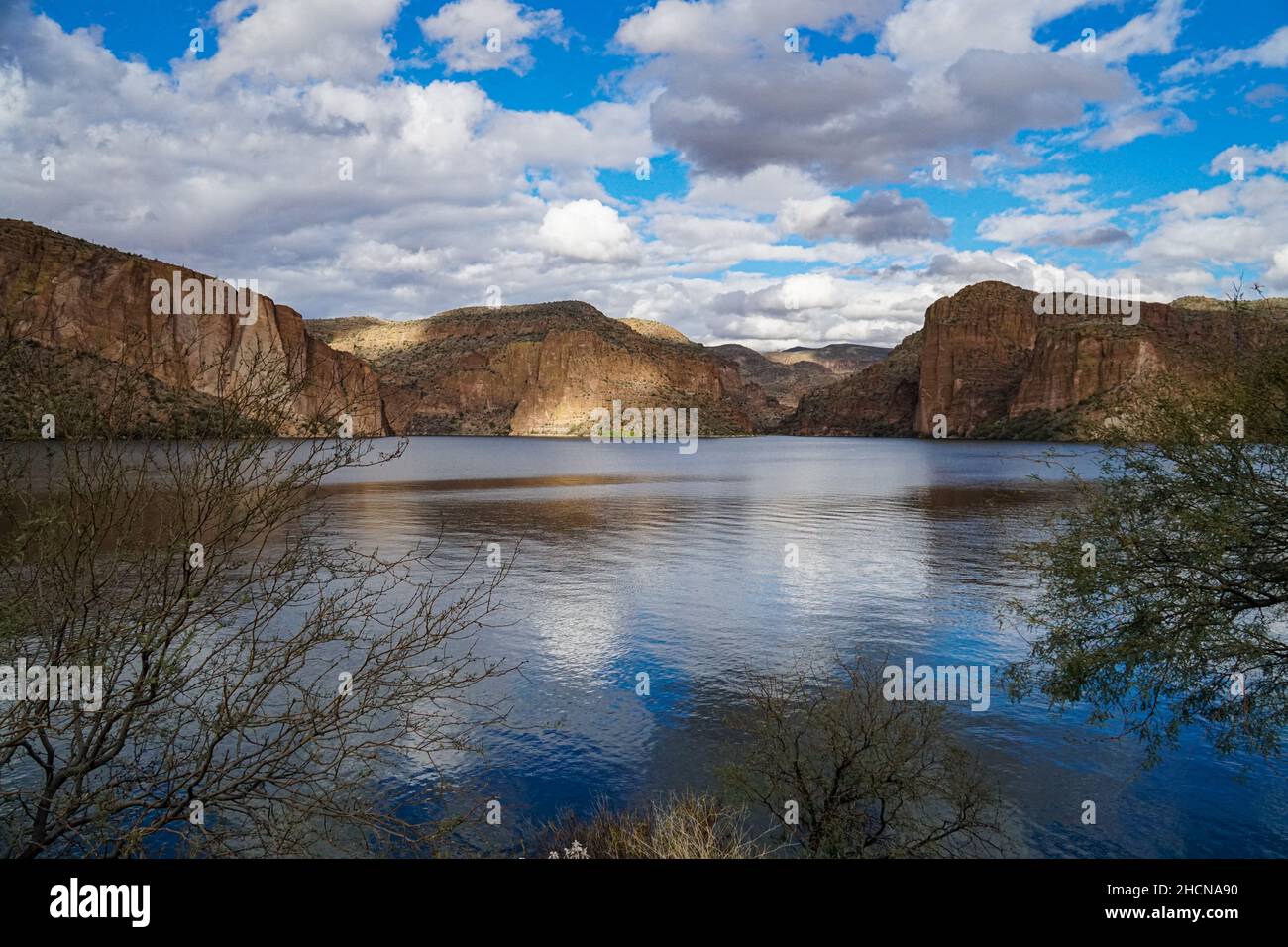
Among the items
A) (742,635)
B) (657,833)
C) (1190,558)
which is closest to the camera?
(657,833)

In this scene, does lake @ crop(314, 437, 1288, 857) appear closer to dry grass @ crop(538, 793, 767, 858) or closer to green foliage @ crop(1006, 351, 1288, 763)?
dry grass @ crop(538, 793, 767, 858)

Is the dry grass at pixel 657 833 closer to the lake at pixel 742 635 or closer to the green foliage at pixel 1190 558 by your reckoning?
the lake at pixel 742 635

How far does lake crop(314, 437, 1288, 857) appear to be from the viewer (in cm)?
1480

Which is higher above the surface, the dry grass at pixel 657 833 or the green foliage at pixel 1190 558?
the green foliage at pixel 1190 558

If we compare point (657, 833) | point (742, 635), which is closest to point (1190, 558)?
point (657, 833)

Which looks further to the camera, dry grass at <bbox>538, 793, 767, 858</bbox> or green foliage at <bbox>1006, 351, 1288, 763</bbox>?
green foliage at <bbox>1006, 351, 1288, 763</bbox>

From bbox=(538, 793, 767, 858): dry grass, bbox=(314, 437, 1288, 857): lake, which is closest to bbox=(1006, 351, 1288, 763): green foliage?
bbox=(314, 437, 1288, 857): lake

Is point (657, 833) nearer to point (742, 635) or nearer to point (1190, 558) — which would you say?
point (1190, 558)

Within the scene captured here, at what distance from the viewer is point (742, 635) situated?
26.0 meters

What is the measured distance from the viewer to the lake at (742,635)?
48.5 ft

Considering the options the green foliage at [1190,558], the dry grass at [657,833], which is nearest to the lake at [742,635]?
the dry grass at [657,833]
